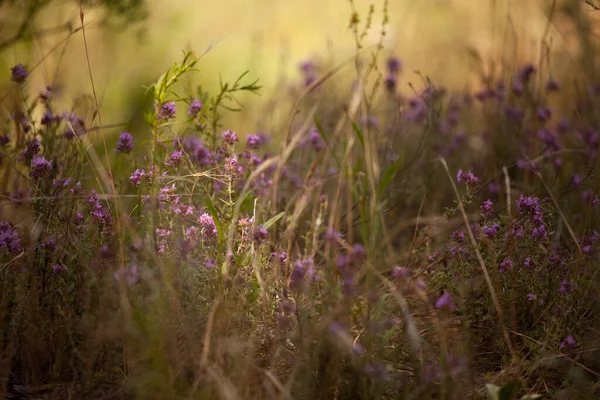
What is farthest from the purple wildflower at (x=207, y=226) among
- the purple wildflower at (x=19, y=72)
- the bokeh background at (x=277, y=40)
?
the bokeh background at (x=277, y=40)

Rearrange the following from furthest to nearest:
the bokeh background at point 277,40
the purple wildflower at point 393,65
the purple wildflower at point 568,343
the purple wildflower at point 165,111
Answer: the bokeh background at point 277,40
the purple wildflower at point 393,65
the purple wildflower at point 165,111
the purple wildflower at point 568,343

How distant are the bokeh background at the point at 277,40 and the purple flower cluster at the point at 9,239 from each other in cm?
215

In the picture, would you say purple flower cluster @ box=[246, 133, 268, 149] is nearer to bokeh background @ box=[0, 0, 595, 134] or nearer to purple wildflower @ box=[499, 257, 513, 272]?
purple wildflower @ box=[499, 257, 513, 272]

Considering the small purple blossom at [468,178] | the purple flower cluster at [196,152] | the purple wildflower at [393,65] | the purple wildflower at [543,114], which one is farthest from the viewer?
the purple wildflower at [393,65]

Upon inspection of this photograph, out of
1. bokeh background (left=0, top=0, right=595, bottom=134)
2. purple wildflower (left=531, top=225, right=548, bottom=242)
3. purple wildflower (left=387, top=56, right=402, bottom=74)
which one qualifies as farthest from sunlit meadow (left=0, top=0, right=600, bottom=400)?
bokeh background (left=0, top=0, right=595, bottom=134)

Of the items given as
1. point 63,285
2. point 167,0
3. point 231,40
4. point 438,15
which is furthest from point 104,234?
point 167,0

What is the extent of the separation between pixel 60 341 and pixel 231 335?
460 millimetres

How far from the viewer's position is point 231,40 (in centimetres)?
746

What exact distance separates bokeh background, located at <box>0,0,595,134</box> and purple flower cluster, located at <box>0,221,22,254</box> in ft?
7.06

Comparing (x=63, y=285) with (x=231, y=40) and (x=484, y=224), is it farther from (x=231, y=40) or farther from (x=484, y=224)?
(x=231, y=40)

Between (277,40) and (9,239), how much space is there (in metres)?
6.19

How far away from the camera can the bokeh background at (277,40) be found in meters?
4.70

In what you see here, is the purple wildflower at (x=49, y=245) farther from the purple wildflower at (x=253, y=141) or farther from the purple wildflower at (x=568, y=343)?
the purple wildflower at (x=568, y=343)

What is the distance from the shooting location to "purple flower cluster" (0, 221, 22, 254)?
175 centimetres
